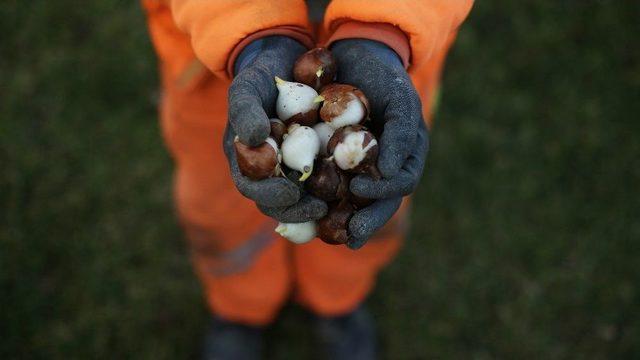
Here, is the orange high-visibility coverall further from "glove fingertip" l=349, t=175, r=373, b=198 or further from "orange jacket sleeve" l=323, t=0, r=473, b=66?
"glove fingertip" l=349, t=175, r=373, b=198

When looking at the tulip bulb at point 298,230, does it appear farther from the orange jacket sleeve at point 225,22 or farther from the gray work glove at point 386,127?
the orange jacket sleeve at point 225,22

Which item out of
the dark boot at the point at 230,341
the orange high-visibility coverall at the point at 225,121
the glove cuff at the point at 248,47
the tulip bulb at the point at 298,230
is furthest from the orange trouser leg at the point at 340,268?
the glove cuff at the point at 248,47

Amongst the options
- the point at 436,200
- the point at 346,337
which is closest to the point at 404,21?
the point at 346,337

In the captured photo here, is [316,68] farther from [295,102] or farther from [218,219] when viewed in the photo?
[218,219]

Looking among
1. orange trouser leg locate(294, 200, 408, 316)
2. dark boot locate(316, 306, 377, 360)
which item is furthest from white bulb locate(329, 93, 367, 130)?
dark boot locate(316, 306, 377, 360)

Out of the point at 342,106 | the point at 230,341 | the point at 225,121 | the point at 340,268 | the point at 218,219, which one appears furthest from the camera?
the point at 230,341

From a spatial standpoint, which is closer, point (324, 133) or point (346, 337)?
point (324, 133)
